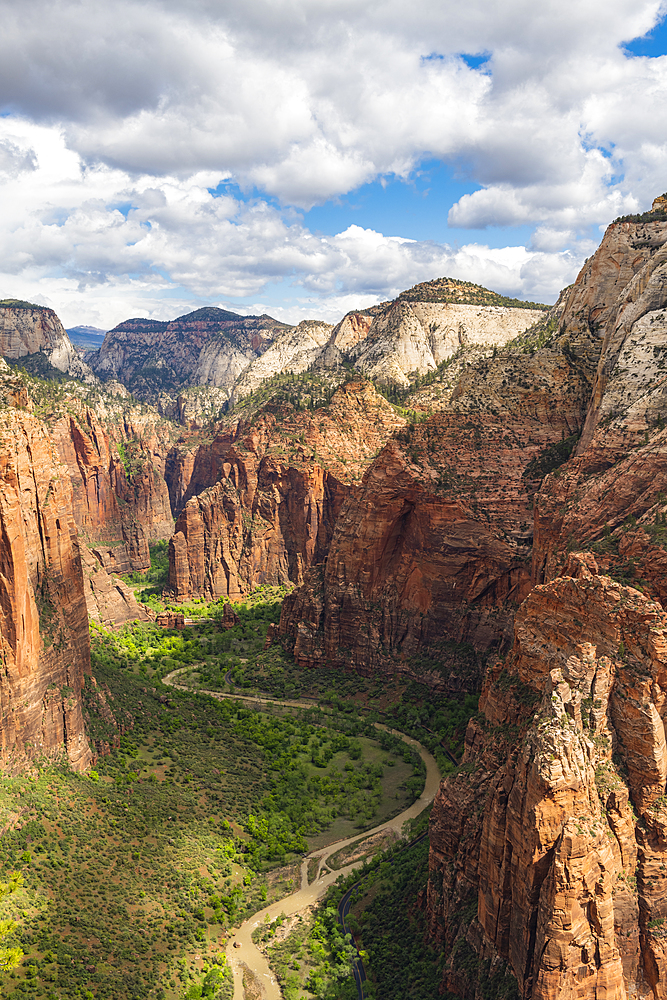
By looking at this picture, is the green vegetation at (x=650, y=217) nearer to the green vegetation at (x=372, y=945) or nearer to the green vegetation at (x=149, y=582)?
the green vegetation at (x=372, y=945)

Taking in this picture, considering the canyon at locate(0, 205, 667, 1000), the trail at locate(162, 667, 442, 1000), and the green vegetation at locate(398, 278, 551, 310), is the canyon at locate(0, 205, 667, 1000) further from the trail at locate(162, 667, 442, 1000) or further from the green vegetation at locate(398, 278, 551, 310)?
the green vegetation at locate(398, 278, 551, 310)

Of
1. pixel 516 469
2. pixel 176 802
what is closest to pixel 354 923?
pixel 176 802

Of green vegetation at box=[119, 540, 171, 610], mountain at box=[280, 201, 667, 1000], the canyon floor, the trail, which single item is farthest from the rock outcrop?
green vegetation at box=[119, 540, 171, 610]

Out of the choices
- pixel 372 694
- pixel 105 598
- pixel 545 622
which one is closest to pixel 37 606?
pixel 545 622

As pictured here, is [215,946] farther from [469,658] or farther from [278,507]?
[278,507]

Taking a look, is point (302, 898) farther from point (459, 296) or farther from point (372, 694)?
point (459, 296)

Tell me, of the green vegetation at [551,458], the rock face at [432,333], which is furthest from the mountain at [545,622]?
the rock face at [432,333]
